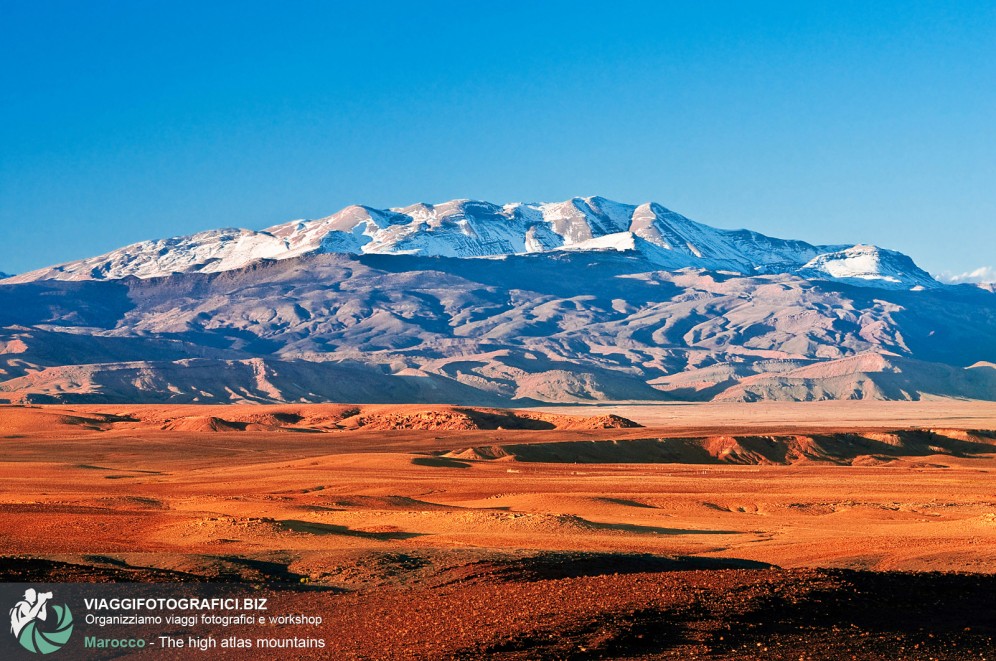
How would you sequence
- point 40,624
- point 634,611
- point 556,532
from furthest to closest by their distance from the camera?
point 556,532 < point 634,611 < point 40,624

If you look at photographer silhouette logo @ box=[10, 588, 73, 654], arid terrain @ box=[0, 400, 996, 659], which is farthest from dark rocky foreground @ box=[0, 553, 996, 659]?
photographer silhouette logo @ box=[10, 588, 73, 654]

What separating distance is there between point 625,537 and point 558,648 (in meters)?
17.3

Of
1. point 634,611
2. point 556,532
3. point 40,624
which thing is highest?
point 40,624

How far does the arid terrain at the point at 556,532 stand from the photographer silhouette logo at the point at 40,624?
7.92ft

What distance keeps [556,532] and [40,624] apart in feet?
59.0

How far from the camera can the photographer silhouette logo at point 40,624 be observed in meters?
16.0

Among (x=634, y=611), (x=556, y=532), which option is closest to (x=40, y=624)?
(x=634, y=611)

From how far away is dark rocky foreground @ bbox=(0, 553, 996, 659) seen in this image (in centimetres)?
1578

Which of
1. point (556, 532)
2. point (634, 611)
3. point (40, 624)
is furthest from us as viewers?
point (556, 532)

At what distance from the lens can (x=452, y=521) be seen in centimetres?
3484

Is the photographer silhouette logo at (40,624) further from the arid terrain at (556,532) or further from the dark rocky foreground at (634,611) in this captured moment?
the arid terrain at (556,532)

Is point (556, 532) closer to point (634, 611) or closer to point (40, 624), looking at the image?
point (634, 611)

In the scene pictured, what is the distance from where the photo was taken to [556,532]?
3266cm

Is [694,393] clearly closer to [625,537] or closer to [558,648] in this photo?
[625,537]
